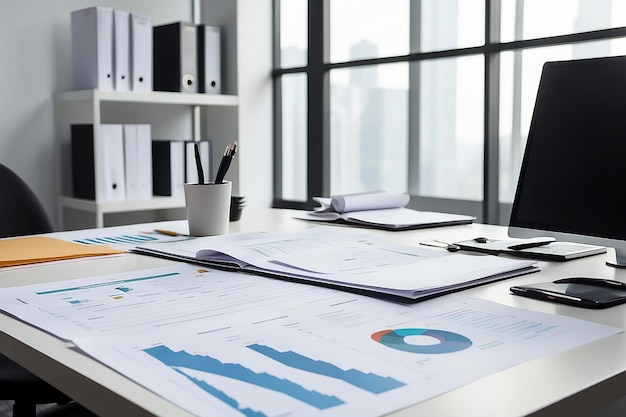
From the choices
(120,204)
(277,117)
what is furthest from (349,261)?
(277,117)

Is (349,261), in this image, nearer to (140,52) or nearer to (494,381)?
(494,381)

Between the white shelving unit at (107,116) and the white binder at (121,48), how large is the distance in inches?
2.7

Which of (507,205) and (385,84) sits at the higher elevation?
(385,84)

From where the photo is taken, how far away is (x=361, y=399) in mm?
533

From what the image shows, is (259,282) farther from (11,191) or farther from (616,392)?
(11,191)

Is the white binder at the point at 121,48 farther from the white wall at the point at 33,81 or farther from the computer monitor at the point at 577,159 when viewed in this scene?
the computer monitor at the point at 577,159

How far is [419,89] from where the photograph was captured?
2.83m

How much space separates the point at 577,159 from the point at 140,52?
2.18 m

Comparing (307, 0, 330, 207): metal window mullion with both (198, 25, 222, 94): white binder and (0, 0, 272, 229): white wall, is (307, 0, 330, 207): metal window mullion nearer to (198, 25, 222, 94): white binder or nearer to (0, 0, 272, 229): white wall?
(0, 0, 272, 229): white wall

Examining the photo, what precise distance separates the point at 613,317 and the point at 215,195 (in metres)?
0.87

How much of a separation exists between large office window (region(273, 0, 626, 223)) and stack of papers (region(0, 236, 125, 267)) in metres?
1.48

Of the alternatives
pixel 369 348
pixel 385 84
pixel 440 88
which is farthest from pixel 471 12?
pixel 369 348

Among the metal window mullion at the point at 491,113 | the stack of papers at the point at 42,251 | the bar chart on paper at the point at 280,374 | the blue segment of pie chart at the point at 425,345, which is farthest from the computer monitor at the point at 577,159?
the metal window mullion at the point at 491,113

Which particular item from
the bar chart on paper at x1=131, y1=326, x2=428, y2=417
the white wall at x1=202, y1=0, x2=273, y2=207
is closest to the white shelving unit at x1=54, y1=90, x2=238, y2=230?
the white wall at x1=202, y1=0, x2=273, y2=207
